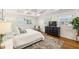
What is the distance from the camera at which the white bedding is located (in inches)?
86.2

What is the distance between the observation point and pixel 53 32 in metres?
2.27

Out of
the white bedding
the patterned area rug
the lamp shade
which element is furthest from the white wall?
the patterned area rug

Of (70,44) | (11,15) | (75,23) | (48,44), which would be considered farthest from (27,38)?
(75,23)

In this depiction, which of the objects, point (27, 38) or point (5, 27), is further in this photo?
point (27, 38)

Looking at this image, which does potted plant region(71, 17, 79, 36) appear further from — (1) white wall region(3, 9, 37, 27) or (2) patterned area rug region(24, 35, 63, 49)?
(1) white wall region(3, 9, 37, 27)

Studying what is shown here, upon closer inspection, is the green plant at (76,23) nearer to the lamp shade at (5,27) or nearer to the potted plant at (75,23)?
the potted plant at (75,23)

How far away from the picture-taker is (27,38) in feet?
7.34

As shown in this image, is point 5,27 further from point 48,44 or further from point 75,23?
point 75,23

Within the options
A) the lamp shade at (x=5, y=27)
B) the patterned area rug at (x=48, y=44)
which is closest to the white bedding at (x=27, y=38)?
the patterned area rug at (x=48, y=44)

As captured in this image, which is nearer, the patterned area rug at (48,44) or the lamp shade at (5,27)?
the lamp shade at (5,27)

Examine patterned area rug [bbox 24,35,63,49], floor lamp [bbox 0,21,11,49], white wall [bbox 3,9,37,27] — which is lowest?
patterned area rug [bbox 24,35,63,49]

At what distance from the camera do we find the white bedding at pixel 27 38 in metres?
2.19
